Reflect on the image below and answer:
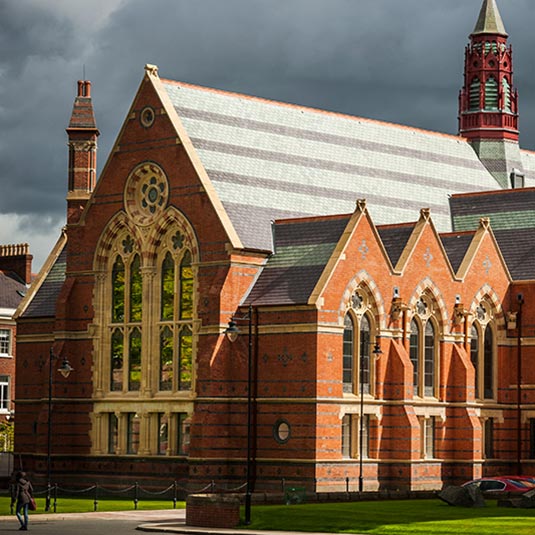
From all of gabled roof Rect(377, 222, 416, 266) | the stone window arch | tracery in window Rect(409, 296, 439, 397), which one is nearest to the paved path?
the stone window arch

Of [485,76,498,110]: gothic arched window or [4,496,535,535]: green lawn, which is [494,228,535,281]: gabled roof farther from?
[4,496,535,535]: green lawn

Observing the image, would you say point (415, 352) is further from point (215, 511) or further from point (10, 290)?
point (10, 290)

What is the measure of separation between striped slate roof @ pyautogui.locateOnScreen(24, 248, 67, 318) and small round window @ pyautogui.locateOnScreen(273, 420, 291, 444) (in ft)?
56.7

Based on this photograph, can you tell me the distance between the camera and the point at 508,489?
2672 inches

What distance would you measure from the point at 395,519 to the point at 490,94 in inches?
1917

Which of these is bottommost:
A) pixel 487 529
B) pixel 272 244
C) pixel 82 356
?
pixel 487 529

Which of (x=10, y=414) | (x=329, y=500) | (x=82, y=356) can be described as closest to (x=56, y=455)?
(x=82, y=356)

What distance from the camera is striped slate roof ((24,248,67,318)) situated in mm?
85750

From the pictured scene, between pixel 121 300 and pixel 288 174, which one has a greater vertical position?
pixel 288 174

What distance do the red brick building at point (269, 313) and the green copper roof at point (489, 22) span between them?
1436cm

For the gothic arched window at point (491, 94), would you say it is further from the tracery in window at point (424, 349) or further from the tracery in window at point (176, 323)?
the tracery in window at point (176, 323)

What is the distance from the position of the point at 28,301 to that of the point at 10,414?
81.8 feet

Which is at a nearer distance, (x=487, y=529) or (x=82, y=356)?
(x=487, y=529)

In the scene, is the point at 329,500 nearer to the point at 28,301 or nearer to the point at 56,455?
the point at 56,455
